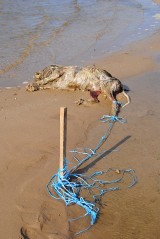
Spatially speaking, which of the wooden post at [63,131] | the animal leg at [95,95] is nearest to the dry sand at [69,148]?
the animal leg at [95,95]

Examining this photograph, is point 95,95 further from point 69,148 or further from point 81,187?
point 81,187

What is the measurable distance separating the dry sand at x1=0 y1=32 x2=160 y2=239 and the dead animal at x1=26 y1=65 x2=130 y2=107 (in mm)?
264

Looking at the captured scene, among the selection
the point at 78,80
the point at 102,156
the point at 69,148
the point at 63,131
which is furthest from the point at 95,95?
the point at 63,131

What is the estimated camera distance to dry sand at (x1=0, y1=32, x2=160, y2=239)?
170 inches

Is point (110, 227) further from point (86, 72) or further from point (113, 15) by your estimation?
point (113, 15)

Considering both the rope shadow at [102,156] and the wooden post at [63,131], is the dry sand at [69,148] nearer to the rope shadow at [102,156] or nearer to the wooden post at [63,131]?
the rope shadow at [102,156]

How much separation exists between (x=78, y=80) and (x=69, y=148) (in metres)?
2.80

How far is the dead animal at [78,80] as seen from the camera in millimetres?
7984

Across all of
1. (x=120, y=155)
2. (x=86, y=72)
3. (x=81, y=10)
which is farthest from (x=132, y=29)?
(x=120, y=155)

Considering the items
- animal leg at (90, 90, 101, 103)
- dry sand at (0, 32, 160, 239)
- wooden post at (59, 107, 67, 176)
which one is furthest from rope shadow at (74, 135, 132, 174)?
animal leg at (90, 90, 101, 103)

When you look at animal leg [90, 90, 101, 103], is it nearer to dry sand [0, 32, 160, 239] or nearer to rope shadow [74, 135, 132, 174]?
dry sand [0, 32, 160, 239]

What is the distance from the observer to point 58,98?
25.9 ft

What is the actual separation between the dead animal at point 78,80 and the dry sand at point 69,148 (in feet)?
0.87

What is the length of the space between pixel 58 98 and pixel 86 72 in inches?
39.1
